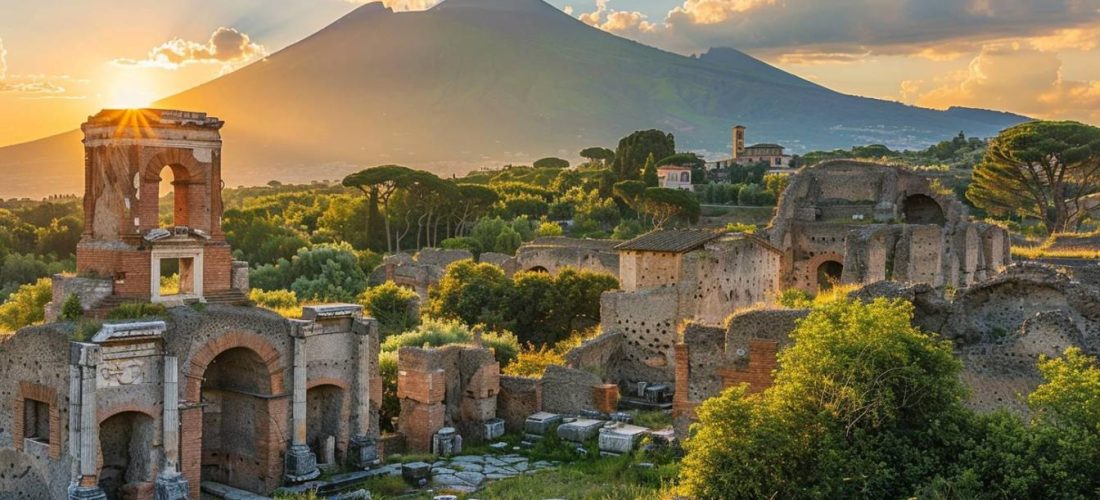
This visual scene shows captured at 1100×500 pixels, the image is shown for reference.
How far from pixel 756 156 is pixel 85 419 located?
289 ft

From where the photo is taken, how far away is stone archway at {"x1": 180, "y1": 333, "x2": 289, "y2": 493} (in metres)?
17.1

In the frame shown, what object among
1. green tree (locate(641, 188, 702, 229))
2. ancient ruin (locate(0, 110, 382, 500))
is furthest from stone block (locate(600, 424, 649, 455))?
green tree (locate(641, 188, 702, 229))

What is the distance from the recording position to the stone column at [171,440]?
16.5 metres

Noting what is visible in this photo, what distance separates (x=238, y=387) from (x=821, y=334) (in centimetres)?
1090

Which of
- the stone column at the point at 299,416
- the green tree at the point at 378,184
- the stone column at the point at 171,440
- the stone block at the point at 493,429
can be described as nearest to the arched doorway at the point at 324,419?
the stone column at the point at 299,416

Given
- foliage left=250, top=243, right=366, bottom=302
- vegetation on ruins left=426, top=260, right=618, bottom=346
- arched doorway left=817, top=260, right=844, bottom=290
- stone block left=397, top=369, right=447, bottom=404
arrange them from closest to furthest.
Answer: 1. stone block left=397, top=369, right=447, bottom=404
2. vegetation on ruins left=426, top=260, right=618, bottom=346
3. arched doorway left=817, top=260, right=844, bottom=290
4. foliage left=250, top=243, right=366, bottom=302

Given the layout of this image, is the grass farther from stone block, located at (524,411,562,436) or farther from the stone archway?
the stone archway

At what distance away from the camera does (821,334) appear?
12.6m

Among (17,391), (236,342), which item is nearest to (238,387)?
(236,342)

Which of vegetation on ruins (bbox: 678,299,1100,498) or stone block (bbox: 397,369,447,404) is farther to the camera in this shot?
stone block (bbox: 397,369,447,404)

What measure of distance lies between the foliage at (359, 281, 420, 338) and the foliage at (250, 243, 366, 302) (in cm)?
464

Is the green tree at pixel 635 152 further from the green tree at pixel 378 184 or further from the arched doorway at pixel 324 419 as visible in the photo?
the arched doorway at pixel 324 419

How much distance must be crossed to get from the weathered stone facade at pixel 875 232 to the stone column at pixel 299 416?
16848mm

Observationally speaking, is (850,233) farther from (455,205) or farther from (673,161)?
(673,161)
